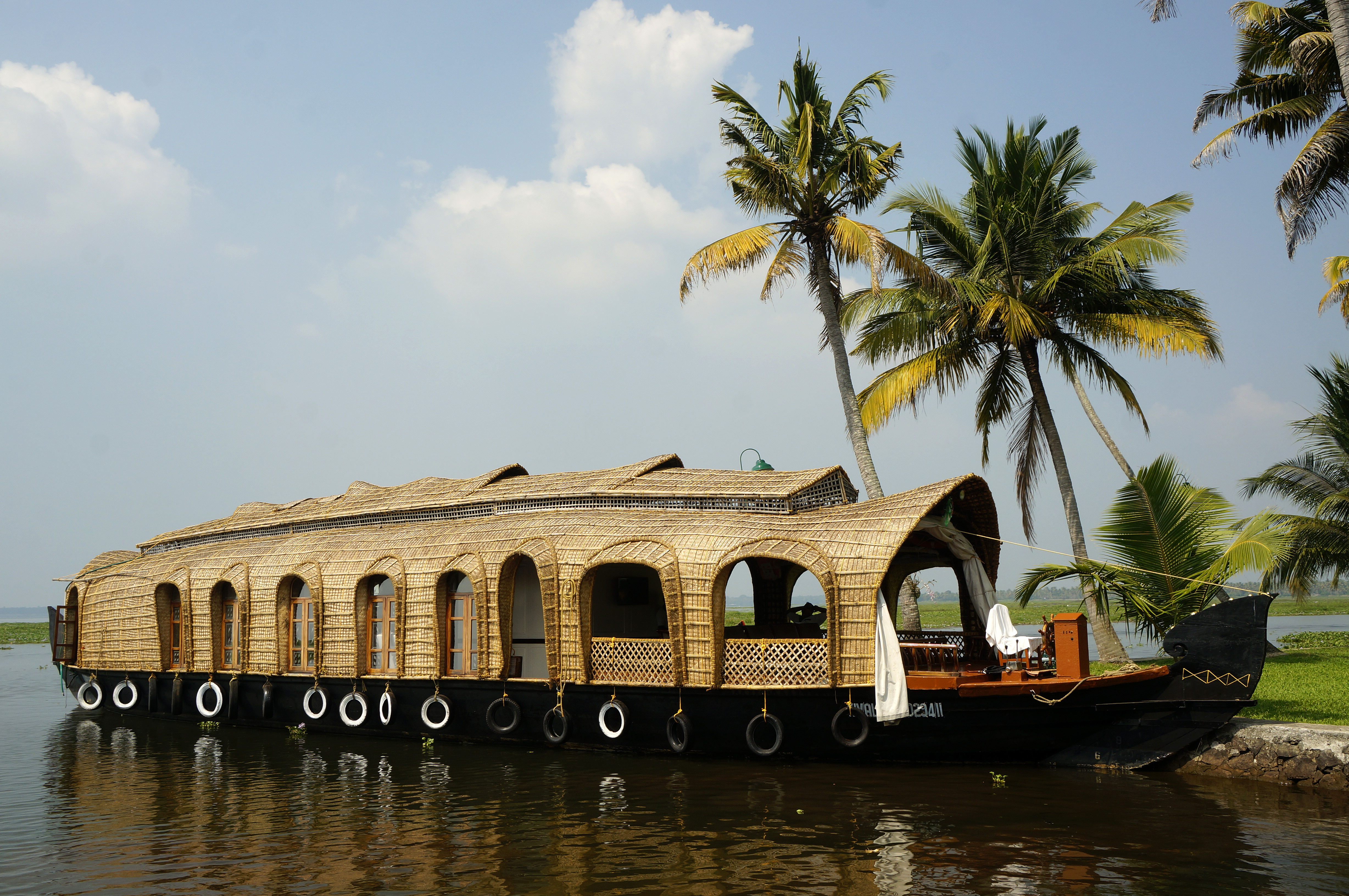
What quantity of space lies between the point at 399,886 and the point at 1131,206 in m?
14.6

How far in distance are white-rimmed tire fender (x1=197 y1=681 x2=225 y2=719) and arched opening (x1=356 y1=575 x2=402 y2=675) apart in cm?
294

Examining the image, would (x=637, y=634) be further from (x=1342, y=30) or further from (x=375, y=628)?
(x=1342, y=30)

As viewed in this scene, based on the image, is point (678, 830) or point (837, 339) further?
point (837, 339)

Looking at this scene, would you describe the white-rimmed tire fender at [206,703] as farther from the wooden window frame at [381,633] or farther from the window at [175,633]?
the wooden window frame at [381,633]

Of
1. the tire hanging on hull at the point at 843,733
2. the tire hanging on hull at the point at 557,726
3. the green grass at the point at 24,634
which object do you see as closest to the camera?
the tire hanging on hull at the point at 843,733

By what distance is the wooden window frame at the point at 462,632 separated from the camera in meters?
11.5

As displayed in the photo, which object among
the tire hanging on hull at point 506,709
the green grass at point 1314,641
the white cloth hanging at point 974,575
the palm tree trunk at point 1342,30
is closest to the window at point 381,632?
the tire hanging on hull at point 506,709

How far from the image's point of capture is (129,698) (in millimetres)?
14742

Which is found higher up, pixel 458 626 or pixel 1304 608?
pixel 458 626

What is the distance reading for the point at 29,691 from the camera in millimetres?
20969

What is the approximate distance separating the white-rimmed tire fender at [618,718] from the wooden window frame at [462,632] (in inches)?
78.5

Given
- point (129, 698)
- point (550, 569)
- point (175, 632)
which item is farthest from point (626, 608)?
point (129, 698)

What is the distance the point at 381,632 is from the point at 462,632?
1.40 m

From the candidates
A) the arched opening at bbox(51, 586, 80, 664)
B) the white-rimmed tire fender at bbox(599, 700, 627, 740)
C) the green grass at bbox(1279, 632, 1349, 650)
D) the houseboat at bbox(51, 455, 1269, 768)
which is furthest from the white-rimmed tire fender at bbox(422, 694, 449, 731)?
→ the green grass at bbox(1279, 632, 1349, 650)
